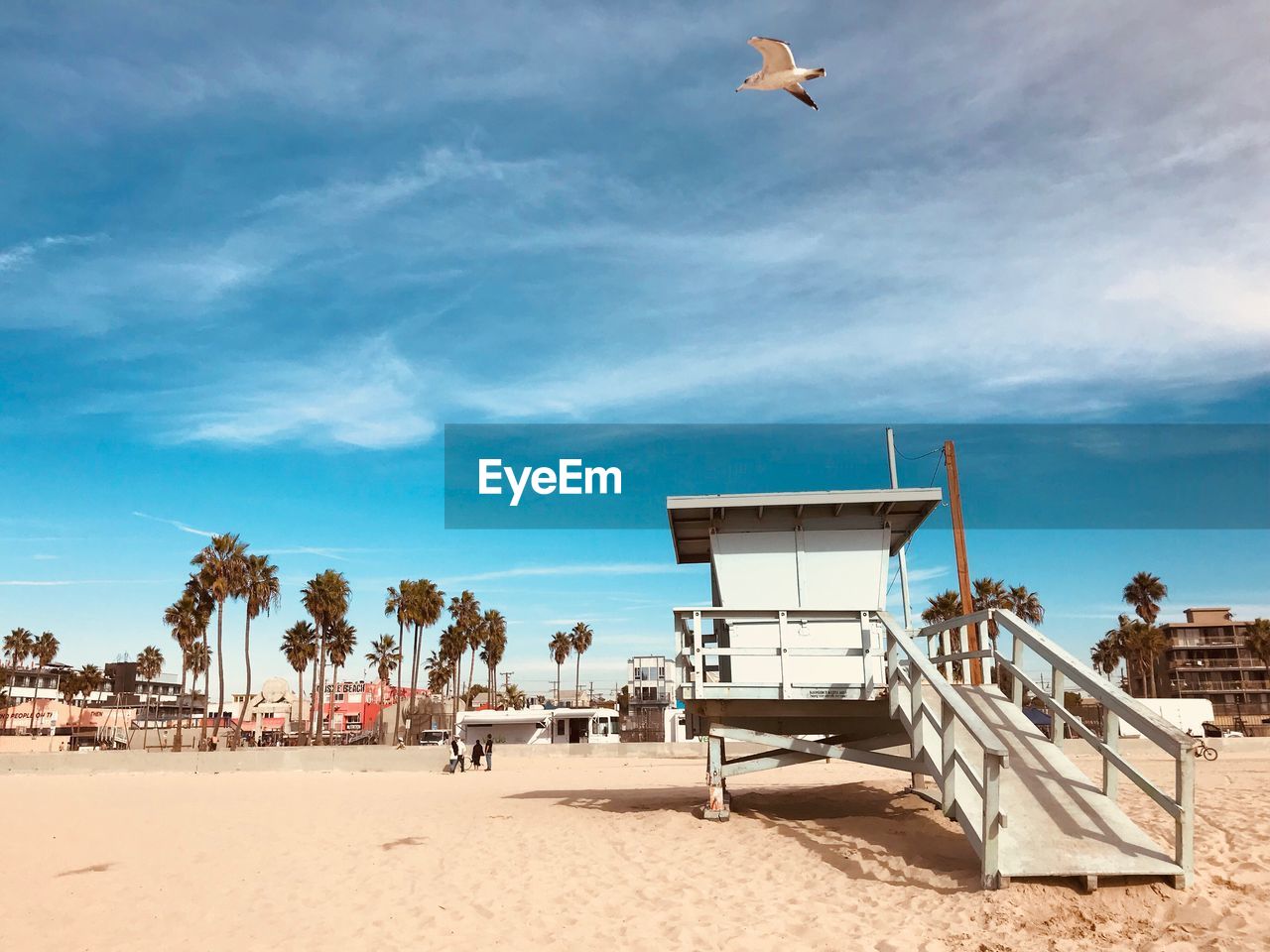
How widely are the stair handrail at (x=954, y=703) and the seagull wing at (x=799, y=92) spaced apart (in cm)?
792

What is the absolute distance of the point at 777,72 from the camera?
47.4ft

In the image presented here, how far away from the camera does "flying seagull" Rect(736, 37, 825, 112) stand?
14.1 m

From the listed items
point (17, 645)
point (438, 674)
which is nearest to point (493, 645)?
point (438, 674)

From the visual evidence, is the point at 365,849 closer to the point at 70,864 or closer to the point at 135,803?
the point at 70,864

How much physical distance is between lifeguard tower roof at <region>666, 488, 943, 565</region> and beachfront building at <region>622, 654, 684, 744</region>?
663cm

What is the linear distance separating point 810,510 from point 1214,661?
3978 inches

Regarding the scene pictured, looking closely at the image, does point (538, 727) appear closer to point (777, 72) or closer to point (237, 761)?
point (237, 761)

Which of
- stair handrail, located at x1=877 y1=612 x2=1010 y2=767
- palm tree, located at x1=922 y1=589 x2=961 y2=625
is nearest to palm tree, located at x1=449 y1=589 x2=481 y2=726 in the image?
palm tree, located at x1=922 y1=589 x2=961 y2=625

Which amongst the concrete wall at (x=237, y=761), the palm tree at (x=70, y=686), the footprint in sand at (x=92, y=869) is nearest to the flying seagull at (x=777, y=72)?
the footprint in sand at (x=92, y=869)

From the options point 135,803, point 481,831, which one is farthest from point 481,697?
point 481,831

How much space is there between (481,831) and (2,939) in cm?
663

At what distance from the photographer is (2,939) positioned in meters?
8.61

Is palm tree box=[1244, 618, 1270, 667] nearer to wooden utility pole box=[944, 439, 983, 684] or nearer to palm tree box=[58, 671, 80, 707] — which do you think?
wooden utility pole box=[944, 439, 983, 684]

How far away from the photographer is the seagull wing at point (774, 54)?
1412cm
